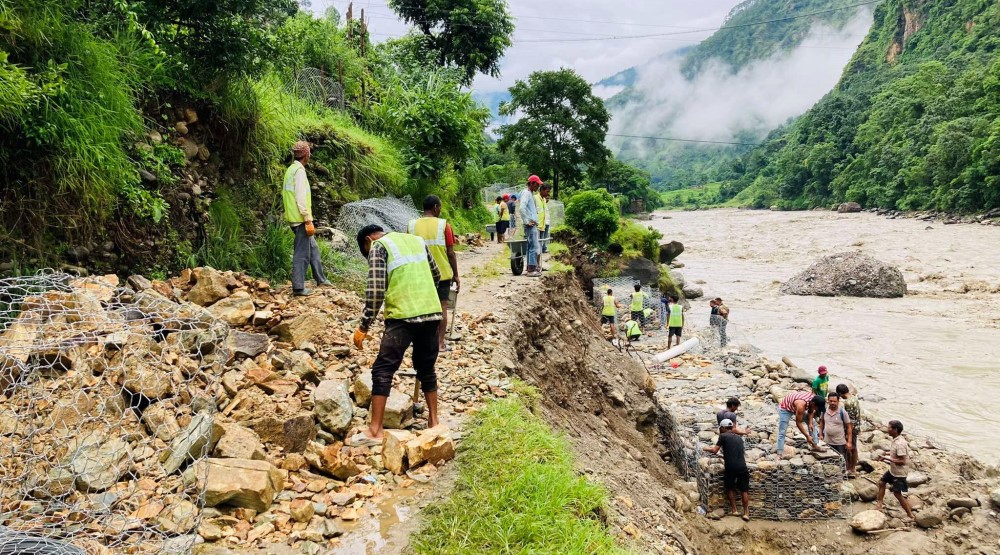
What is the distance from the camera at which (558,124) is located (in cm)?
2903

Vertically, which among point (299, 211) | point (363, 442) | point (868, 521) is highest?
point (299, 211)

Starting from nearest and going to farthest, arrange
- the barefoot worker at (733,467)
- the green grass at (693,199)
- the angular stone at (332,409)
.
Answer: the angular stone at (332,409) < the barefoot worker at (733,467) < the green grass at (693,199)

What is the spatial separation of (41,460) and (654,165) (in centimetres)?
19458

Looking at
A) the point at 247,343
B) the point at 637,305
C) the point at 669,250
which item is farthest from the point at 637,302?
the point at 669,250

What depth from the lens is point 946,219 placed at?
4150cm

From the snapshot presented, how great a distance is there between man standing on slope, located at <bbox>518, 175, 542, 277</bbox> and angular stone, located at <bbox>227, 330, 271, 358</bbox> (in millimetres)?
5655

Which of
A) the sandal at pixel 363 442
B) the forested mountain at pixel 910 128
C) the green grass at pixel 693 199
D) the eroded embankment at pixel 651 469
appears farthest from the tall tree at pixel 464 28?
the green grass at pixel 693 199

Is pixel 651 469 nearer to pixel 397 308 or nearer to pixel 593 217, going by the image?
pixel 397 308

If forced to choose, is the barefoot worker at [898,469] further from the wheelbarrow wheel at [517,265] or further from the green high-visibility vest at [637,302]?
the green high-visibility vest at [637,302]

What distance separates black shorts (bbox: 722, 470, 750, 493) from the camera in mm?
7551

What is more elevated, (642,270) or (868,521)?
(642,270)

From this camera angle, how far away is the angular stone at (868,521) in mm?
7316

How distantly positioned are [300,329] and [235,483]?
2209 mm

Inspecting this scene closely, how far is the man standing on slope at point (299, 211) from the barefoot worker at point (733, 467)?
5.92 meters
